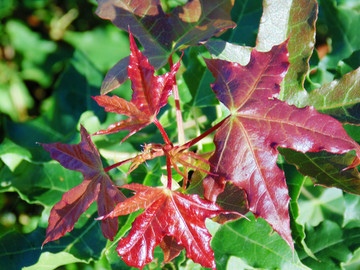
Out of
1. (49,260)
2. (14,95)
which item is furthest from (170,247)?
(14,95)

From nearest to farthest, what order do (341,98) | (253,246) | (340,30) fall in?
(341,98) < (253,246) < (340,30)

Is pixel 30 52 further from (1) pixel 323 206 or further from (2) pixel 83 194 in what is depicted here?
(1) pixel 323 206

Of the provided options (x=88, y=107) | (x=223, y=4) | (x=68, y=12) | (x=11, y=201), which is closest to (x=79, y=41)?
(x=68, y=12)

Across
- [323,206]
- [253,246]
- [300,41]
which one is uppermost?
[300,41]

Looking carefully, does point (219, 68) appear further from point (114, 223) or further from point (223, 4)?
point (114, 223)

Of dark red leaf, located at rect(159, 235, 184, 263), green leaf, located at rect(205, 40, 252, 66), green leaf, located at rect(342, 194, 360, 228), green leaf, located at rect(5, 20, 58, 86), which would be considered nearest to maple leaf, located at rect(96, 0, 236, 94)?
green leaf, located at rect(205, 40, 252, 66)

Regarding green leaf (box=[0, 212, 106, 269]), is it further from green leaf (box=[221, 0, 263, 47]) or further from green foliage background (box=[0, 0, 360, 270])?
green leaf (box=[221, 0, 263, 47])

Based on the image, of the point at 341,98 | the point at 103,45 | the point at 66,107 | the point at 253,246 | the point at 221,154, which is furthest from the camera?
the point at 103,45

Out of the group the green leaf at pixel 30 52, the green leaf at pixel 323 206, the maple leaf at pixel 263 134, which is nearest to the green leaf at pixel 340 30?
the green leaf at pixel 323 206
